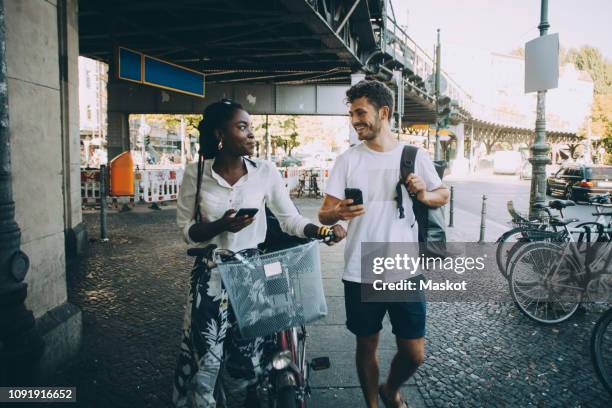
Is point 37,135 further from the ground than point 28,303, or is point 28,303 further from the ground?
point 37,135

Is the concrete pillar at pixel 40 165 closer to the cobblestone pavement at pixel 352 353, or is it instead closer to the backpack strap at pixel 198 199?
the cobblestone pavement at pixel 352 353

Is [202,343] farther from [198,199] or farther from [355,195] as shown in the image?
[355,195]

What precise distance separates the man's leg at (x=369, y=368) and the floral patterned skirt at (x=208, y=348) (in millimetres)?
666

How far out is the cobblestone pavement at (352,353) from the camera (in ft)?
10.9

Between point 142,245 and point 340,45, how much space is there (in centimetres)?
641

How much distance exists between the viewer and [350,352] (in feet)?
13.3

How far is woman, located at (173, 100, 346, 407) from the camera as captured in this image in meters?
2.28

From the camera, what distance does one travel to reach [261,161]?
265cm

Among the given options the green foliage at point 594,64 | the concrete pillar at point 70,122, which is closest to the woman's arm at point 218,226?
the concrete pillar at point 70,122

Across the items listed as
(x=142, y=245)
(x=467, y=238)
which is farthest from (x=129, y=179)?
(x=467, y=238)

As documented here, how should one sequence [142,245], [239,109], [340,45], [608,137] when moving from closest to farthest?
[239,109] → [142,245] → [340,45] → [608,137]

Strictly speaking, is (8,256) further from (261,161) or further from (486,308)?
(486,308)
